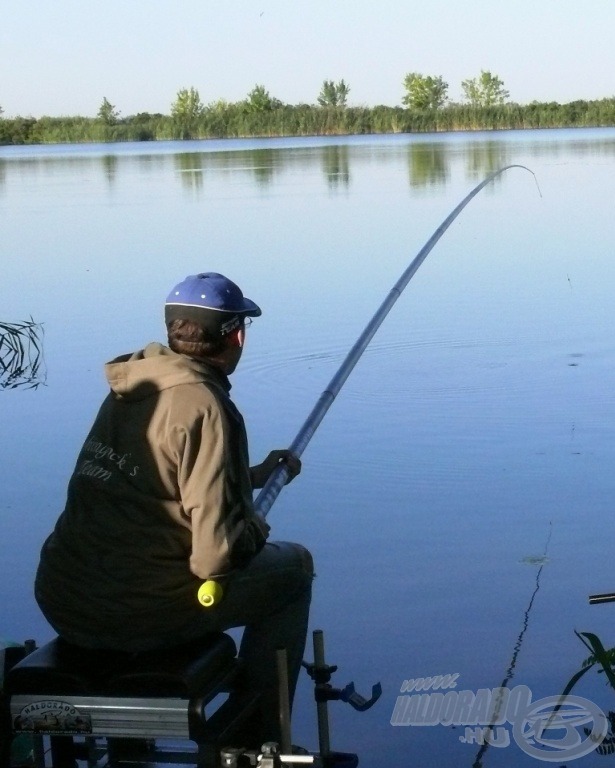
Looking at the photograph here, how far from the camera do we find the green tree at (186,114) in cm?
6381

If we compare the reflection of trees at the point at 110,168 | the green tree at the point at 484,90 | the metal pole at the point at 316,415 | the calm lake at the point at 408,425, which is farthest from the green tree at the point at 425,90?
the metal pole at the point at 316,415

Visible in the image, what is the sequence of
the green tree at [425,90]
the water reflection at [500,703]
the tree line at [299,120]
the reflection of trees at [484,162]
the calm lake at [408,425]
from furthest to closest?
the green tree at [425,90]
the tree line at [299,120]
the reflection of trees at [484,162]
the calm lake at [408,425]
the water reflection at [500,703]

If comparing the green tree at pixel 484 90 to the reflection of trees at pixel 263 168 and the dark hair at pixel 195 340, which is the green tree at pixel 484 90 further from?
the dark hair at pixel 195 340

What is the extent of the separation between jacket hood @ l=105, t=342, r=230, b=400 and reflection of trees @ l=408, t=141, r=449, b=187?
20.7 meters

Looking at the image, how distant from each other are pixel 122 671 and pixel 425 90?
79.0 metres

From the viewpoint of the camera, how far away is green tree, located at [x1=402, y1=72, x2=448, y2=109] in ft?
258

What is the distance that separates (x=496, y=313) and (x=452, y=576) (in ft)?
18.6

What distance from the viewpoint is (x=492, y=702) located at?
3490 mm

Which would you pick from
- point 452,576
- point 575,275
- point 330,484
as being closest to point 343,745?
point 452,576

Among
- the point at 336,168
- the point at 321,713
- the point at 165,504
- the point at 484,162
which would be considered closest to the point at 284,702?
the point at 321,713

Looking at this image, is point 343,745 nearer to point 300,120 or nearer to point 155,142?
point 300,120

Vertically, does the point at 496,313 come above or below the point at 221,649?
below

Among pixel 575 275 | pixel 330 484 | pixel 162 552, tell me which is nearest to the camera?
pixel 162 552

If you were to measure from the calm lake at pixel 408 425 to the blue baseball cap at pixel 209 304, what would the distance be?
3.98 feet
